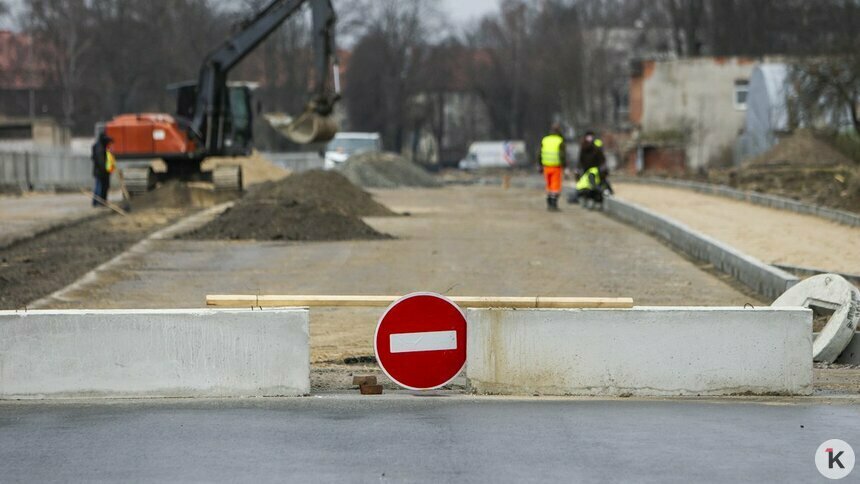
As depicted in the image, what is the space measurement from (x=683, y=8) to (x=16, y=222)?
66745mm

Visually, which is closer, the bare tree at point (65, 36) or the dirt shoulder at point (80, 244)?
the dirt shoulder at point (80, 244)

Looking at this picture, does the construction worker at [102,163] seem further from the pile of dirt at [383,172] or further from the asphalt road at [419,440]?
the asphalt road at [419,440]

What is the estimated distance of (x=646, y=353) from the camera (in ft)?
32.6

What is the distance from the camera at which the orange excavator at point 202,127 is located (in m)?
35.5

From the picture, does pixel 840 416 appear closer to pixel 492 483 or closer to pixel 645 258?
pixel 492 483

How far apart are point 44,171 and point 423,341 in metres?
44.7

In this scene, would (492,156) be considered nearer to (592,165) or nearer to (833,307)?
(592,165)

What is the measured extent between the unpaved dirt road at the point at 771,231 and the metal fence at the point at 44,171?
21860 mm

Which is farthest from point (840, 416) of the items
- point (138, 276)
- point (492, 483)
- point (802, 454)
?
point (138, 276)

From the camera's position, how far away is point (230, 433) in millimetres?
8539

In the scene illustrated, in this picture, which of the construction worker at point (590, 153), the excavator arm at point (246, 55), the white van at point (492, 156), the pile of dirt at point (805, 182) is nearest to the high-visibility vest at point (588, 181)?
the construction worker at point (590, 153)

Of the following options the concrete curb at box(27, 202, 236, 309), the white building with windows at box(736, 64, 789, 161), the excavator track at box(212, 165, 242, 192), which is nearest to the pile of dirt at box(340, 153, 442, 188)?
the white building with windows at box(736, 64, 789, 161)

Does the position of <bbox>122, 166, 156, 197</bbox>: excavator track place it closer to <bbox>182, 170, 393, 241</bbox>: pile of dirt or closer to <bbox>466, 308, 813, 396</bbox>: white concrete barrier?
<bbox>182, 170, 393, 241</bbox>: pile of dirt

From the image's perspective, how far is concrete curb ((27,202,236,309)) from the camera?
53.2 feet
